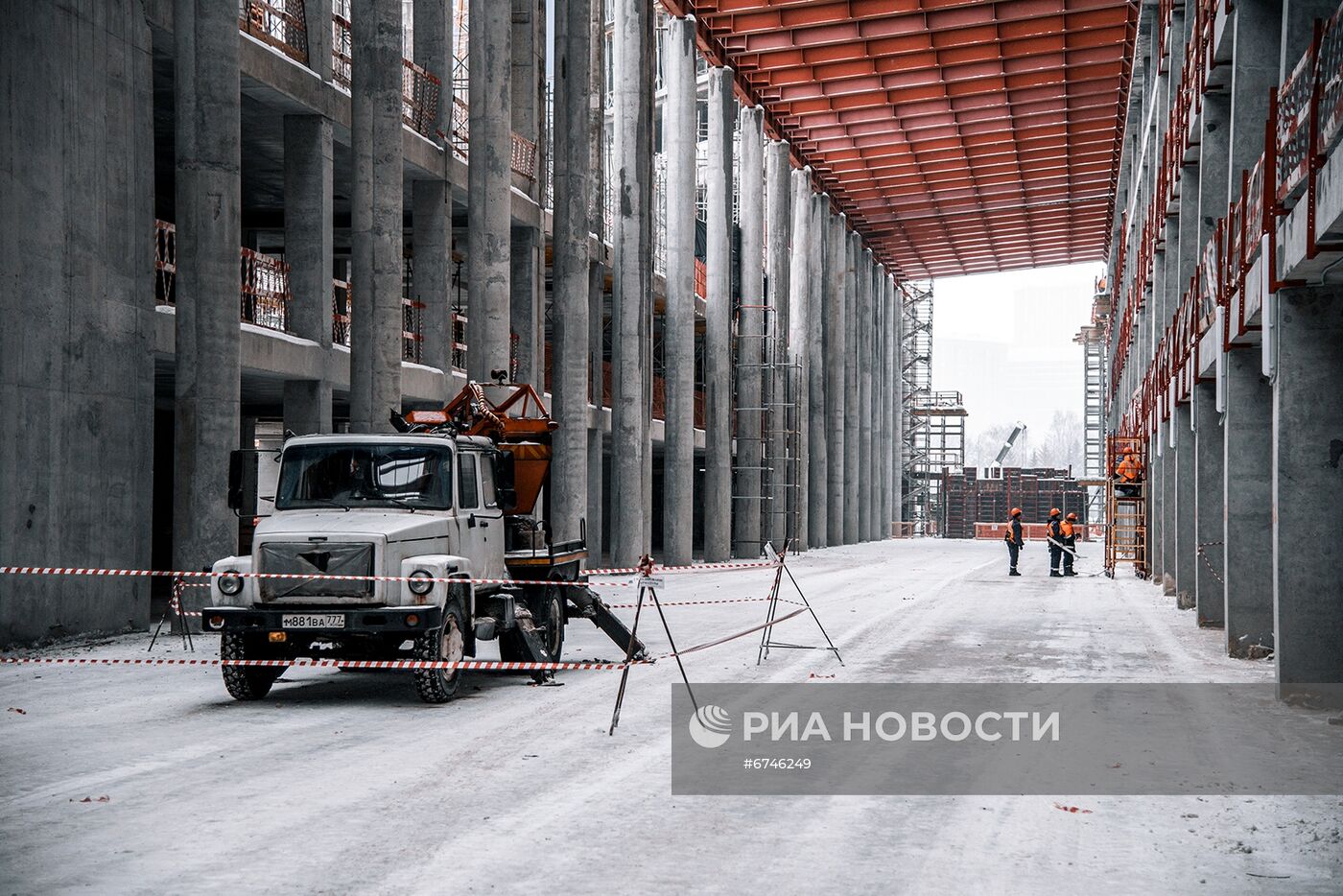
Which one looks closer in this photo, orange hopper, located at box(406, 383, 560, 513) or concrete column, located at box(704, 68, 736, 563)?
orange hopper, located at box(406, 383, 560, 513)

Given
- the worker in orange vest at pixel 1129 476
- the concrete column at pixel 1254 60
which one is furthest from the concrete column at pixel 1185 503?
the worker in orange vest at pixel 1129 476

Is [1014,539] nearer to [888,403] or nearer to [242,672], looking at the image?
[242,672]

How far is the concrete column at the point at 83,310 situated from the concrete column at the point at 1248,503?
1246 centimetres

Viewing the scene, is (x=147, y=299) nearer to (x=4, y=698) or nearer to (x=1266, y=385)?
(x=4, y=698)

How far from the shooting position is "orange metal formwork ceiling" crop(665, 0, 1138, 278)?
3978 cm

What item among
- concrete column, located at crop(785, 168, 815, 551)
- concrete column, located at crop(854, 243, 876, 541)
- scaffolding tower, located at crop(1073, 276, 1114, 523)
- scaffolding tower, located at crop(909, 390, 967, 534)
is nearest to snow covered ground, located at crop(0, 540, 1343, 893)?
concrete column, located at crop(785, 168, 815, 551)

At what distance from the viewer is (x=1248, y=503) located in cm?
1572

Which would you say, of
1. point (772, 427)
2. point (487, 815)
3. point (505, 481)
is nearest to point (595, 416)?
point (772, 427)

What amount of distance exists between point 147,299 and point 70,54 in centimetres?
316

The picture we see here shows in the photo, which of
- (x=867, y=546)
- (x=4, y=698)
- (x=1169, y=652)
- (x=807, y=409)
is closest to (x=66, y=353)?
(x=4, y=698)

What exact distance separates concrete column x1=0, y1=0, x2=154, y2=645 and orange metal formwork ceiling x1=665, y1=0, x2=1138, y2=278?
77.6 feet

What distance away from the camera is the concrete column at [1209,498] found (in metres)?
19.2

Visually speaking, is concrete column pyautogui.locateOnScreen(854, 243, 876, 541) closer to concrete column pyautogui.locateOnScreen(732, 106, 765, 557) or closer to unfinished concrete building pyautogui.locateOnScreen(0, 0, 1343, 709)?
unfinished concrete building pyautogui.locateOnScreen(0, 0, 1343, 709)

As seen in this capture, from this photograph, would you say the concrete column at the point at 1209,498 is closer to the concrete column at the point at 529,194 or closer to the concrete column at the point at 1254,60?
the concrete column at the point at 1254,60
